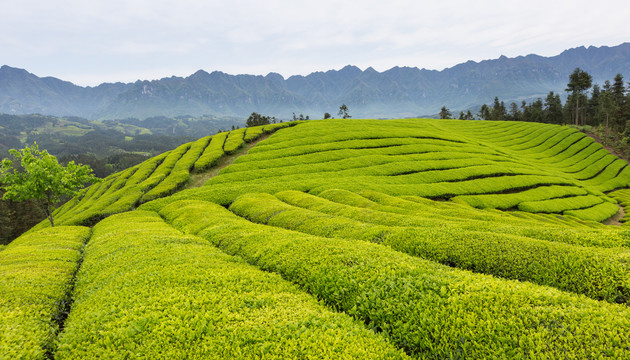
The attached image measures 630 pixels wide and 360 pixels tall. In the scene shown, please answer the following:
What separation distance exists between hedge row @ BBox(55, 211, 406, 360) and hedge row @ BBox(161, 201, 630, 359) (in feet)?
2.84

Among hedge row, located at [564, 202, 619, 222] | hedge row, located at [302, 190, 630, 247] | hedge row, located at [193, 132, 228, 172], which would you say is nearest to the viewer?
hedge row, located at [302, 190, 630, 247]

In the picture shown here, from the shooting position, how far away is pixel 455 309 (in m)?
8.21

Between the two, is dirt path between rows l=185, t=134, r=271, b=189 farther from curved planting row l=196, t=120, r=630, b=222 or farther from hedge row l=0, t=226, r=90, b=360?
hedge row l=0, t=226, r=90, b=360

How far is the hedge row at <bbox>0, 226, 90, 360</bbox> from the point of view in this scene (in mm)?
8246

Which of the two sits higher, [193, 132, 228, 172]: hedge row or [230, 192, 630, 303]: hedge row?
[193, 132, 228, 172]: hedge row

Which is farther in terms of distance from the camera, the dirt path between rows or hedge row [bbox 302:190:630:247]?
the dirt path between rows

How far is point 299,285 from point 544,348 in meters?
8.14

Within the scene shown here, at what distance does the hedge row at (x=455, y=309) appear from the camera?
22.5ft

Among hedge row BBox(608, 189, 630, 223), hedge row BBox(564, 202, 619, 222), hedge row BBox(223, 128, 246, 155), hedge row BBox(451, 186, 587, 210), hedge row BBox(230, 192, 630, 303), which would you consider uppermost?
hedge row BBox(223, 128, 246, 155)

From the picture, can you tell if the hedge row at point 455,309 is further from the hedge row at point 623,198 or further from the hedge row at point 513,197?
the hedge row at point 623,198

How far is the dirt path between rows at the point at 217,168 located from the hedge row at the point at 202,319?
38588 mm

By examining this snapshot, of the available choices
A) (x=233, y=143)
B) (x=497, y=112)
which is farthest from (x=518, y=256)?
(x=497, y=112)

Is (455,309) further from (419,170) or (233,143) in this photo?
(233,143)

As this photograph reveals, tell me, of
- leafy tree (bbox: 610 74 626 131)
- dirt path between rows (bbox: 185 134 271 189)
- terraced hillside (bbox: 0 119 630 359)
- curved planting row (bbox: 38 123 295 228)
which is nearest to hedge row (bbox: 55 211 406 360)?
terraced hillside (bbox: 0 119 630 359)
